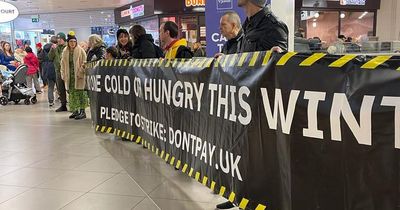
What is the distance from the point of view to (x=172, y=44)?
4.25 metres

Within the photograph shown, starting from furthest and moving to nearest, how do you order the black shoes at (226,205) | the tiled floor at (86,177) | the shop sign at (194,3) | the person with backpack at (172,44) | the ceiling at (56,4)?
the ceiling at (56,4) < the shop sign at (194,3) < the person with backpack at (172,44) < the tiled floor at (86,177) < the black shoes at (226,205)

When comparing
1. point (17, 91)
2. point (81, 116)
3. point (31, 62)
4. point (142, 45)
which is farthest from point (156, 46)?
point (31, 62)

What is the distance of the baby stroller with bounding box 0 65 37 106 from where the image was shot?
10009mm

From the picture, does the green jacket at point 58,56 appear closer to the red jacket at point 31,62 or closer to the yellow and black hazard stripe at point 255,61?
the red jacket at point 31,62

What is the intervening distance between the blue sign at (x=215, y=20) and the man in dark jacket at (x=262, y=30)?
1979mm

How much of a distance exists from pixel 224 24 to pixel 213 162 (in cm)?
126

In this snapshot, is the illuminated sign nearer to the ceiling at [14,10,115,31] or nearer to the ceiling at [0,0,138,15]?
the ceiling at [0,0,138,15]

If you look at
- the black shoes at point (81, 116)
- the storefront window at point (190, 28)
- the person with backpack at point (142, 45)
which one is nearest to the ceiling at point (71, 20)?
the storefront window at point (190, 28)

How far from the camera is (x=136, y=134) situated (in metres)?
4.78

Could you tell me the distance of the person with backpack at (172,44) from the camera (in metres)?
4.14

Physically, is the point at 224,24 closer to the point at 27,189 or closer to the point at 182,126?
the point at 182,126

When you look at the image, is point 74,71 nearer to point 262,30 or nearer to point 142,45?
point 142,45

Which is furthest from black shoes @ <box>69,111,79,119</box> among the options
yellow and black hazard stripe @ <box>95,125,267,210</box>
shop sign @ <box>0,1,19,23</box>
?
shop sign @ <box>0,1,19,23</box>

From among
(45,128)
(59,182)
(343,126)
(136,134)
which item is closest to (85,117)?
(45,128)
